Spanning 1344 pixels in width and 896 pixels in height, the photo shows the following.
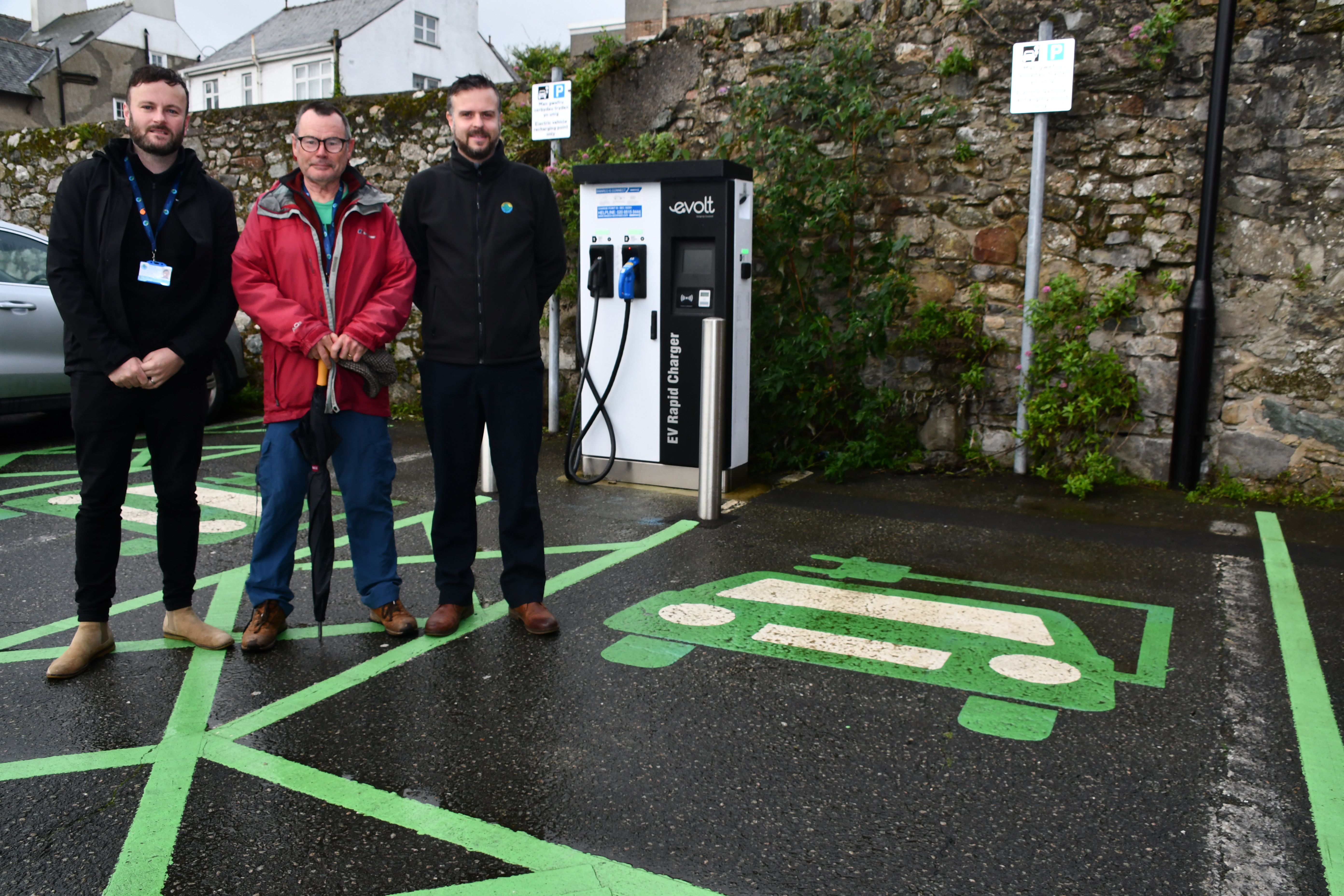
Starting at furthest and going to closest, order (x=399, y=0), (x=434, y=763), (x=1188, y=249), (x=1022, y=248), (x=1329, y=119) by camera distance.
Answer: (x=399, y=0)
(x=1022, y=248)
(x=1188, y=249)
(x=1329, y=119)
(x=434, y=763)

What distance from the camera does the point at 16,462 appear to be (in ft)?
23.3

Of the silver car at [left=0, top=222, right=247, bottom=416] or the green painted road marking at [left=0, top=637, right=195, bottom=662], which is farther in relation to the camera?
the silver car at [left=0, top=222, right=247, bottom=416]

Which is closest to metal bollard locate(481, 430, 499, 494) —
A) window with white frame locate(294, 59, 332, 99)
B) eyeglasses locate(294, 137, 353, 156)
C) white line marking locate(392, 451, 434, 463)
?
white line marking locate(392, 451, 434, 463)

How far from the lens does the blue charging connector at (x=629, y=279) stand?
20.1 ft

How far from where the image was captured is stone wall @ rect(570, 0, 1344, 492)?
582cm

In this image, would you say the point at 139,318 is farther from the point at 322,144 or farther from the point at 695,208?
the point at 695,208

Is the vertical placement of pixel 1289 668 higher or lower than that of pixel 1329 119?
lower

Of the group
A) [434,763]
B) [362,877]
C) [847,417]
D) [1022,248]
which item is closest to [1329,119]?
[1022,248]

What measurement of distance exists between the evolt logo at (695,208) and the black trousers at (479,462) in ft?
7.69

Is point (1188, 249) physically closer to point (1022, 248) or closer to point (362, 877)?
point (1022, 248)

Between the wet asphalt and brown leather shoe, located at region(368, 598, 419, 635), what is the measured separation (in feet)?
0.18

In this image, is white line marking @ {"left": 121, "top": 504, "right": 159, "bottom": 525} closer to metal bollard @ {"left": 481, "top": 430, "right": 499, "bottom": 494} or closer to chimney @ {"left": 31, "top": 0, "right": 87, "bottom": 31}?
metal bollard @ {"left": 481, "top": 430, "right": 499, "bottom": 494}

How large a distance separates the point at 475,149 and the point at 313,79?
33918 millimetres

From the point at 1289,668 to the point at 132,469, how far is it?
680 centimetres
